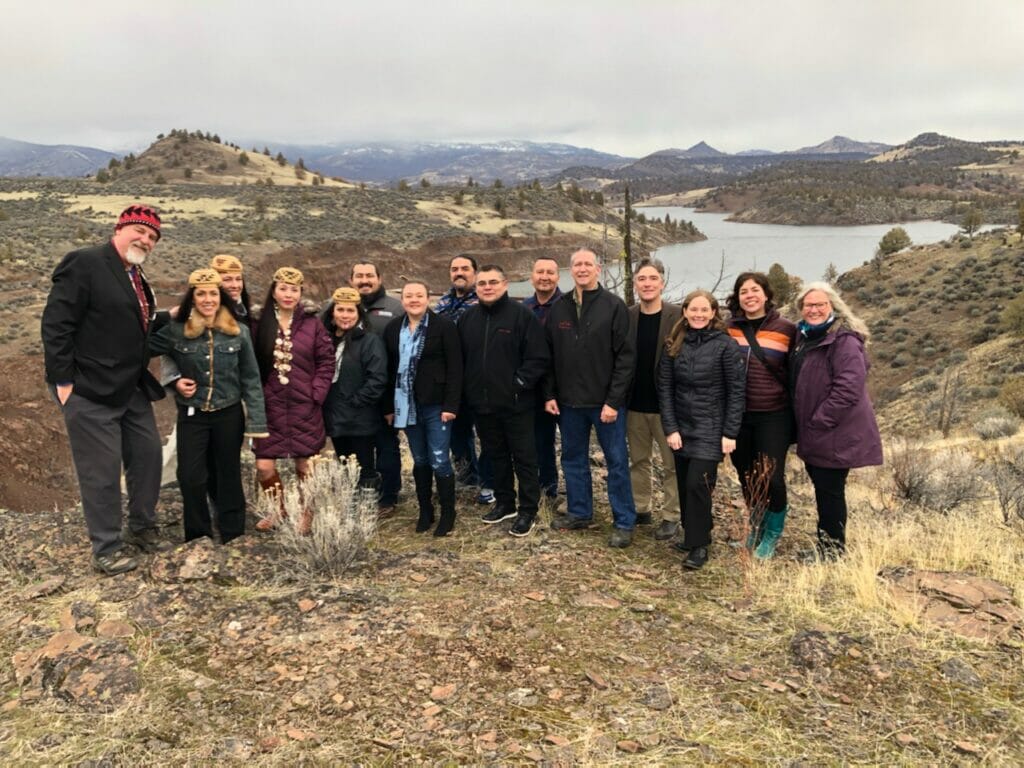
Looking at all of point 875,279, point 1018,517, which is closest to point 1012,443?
point 1018,517

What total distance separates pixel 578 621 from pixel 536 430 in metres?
2.00

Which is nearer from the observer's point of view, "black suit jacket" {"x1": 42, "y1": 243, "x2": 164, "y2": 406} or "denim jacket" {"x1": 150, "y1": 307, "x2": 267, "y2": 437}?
"black suit jacket" {"x1": 42, "y1": 243, "x2": 164, "y2": 406}

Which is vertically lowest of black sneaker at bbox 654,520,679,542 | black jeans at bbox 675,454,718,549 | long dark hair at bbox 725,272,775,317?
black sneaker at bbox 654,520,679,542

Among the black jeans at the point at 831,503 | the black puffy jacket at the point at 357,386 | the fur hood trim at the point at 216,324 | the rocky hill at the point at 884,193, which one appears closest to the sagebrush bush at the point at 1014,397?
the black jeans at the point at 831,503

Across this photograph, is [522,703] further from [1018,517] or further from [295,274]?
[1018,517]

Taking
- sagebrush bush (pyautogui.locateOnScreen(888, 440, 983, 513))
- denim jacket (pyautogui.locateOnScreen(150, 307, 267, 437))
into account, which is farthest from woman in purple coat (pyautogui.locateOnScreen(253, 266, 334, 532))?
sagebrush bush (pyautogui.locateOnScreen(888, 440, 983, 513))

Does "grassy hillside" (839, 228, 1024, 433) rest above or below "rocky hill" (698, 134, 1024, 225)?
below

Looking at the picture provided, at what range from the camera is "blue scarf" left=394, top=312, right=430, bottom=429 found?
4.34 m

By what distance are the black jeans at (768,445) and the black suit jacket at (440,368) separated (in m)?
1.86

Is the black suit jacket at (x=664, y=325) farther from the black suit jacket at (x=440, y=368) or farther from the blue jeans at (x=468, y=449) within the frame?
the blue jeans at (x=468, y=449)

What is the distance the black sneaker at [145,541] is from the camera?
13.1ft

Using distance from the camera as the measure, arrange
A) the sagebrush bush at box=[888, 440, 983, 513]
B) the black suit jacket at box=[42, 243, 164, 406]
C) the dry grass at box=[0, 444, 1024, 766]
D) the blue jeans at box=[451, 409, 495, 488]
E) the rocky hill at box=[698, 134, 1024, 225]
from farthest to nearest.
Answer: the rocky hill at box=[698, 134, 1024, 225]
the sagebrush bush at box=[888, 440, 983, 513]
the blue jeans at box=[451, 409, 495, 488]
the black suit jacket at box=[42, 243, 164, 406]
the dry grass at box=[0, 444, 1024, 766]

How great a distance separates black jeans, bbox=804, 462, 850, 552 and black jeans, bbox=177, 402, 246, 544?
3.53 m

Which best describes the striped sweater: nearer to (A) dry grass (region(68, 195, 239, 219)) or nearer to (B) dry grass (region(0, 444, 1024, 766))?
(B) dry grass (region(0, 444, 1024, 766))
